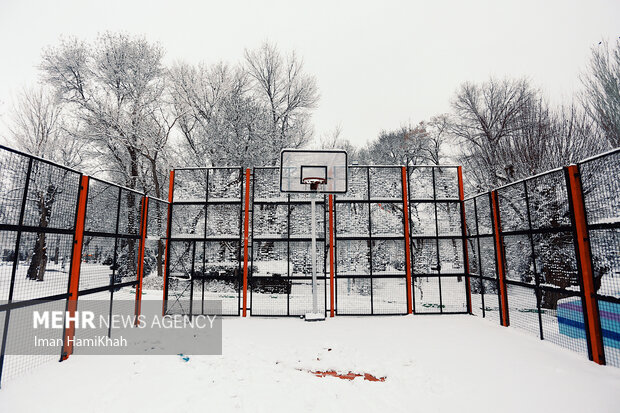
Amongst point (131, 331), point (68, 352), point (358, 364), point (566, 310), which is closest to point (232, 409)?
point (358, 364)

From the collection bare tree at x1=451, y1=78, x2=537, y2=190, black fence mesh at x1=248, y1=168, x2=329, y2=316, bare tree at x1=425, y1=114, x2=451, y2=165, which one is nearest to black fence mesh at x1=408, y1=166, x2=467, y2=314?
black fence mesh at x1=248, y1=168, x2=329, y2=316

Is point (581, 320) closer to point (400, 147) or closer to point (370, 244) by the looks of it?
point (370, 244)

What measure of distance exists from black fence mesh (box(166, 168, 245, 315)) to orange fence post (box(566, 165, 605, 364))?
232 inches

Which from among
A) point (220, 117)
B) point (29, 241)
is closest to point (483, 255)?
point (29, 241)

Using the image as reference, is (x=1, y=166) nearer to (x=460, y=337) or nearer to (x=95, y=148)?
(x=460, y=337)

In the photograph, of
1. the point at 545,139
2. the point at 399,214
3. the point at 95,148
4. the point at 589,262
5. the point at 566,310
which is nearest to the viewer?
the point at 589,262

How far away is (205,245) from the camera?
20.5 feet

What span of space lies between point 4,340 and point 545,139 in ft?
40.0

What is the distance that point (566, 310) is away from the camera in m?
4.20

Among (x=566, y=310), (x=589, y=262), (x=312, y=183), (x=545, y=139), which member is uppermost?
(x=545, y=139)

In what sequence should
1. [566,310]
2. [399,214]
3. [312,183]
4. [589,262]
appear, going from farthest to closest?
[399,214]
[312,183]
[566,310]
[589,262]

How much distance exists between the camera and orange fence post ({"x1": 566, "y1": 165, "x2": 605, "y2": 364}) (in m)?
3.49

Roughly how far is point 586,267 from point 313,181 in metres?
4.66

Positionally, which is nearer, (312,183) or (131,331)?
(131,331)
